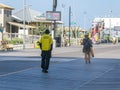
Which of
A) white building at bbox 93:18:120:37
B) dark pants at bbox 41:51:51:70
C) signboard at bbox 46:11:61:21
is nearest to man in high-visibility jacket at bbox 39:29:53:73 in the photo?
dark pants at bbox 41:51:51:70

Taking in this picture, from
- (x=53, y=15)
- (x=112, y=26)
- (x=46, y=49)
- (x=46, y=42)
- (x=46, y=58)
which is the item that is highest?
(x=53, y=15)

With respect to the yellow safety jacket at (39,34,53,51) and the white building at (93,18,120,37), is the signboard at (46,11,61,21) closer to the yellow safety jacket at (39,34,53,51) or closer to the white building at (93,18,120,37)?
the yellow safety jacket at (39,34,53,51)

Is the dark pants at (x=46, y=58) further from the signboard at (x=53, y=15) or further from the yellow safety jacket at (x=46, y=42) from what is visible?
the signboard at (x=53, y=15)

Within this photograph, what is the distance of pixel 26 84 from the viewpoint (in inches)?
636

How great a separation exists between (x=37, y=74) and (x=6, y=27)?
3040 inches

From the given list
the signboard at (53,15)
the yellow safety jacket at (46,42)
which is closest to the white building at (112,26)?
the signboard at (53,15)

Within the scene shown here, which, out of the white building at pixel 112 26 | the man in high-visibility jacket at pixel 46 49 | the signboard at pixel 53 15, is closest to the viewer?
the man in high-visibility jacket at pixel 46 49

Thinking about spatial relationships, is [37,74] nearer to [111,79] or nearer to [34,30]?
[111,79]

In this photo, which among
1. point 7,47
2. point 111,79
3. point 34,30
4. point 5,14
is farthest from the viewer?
point 34,30

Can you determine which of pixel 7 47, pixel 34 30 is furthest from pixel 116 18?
pixel 7 47

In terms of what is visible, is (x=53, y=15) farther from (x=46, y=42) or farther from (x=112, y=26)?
(x=112, y=26)

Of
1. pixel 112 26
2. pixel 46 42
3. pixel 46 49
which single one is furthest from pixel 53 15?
pixel 112 26

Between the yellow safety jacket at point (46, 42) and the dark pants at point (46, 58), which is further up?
the yellow safety jacket at point (46, 42)

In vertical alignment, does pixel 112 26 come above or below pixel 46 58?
above
